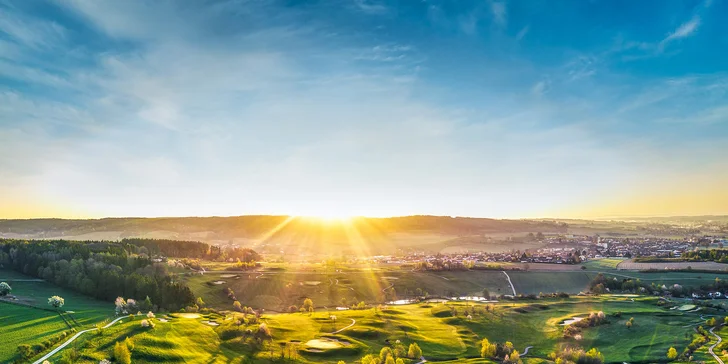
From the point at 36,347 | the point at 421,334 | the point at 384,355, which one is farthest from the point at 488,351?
the point at 36,347

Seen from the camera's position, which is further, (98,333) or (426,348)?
(426,348)

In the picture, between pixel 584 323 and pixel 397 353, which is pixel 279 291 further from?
pixel 584 323

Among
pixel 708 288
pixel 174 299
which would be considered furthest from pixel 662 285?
pixel 174 299

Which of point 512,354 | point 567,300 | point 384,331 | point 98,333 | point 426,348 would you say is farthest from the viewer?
point 567,300

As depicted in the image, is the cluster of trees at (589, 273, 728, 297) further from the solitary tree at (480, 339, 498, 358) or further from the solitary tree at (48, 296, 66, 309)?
the solitary tree at (48, 296, 66, 309)

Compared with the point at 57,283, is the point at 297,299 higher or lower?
lower

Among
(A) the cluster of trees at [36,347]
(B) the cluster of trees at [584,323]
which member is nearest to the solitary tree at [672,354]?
(B) the cluster of trees at [584,323]

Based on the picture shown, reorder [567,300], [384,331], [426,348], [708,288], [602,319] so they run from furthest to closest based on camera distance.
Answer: [708,288] → [567,300] → [602,319] → [384,331] → [426,348]

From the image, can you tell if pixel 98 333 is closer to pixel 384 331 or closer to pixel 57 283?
pixel 384 331
